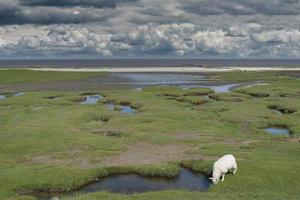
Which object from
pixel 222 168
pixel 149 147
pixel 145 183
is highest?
pixel 222 168

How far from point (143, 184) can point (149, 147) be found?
9295 mm

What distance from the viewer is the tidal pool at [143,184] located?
2911 centimetres

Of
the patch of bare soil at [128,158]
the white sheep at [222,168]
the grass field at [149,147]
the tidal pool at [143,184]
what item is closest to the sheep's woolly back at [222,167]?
the white sheep at [222,168]

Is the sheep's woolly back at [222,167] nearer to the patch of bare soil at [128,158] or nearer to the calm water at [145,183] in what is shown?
the calm water at [145,183]

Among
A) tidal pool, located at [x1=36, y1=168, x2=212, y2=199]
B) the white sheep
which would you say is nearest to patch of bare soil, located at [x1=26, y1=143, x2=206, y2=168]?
tidal pool, located at [x1=36, y1=168, x2=212, y2=199]

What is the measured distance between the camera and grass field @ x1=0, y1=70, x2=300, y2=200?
28.5 meters

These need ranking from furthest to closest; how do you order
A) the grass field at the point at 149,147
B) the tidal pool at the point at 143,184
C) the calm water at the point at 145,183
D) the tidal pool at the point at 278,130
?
the tidal pool at the point at 278,130, the calm water at the point at 145,183, the tidal pool at the point at 143,184, the grass field at the point at 149,147

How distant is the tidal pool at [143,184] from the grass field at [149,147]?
69 centimetres

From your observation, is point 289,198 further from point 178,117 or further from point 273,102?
point 273,102

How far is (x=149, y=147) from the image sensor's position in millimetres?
39438

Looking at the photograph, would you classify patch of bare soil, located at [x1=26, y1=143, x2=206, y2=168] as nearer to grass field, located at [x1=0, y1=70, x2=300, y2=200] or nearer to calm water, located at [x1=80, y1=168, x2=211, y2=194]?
grass field, located at [x1=0, y1=70, x2=300, y2=200]

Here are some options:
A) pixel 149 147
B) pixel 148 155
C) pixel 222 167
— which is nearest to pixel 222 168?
pixel 222 167

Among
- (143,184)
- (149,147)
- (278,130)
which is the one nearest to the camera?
(143,184)

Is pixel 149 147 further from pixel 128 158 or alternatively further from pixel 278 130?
pixel 278 130
